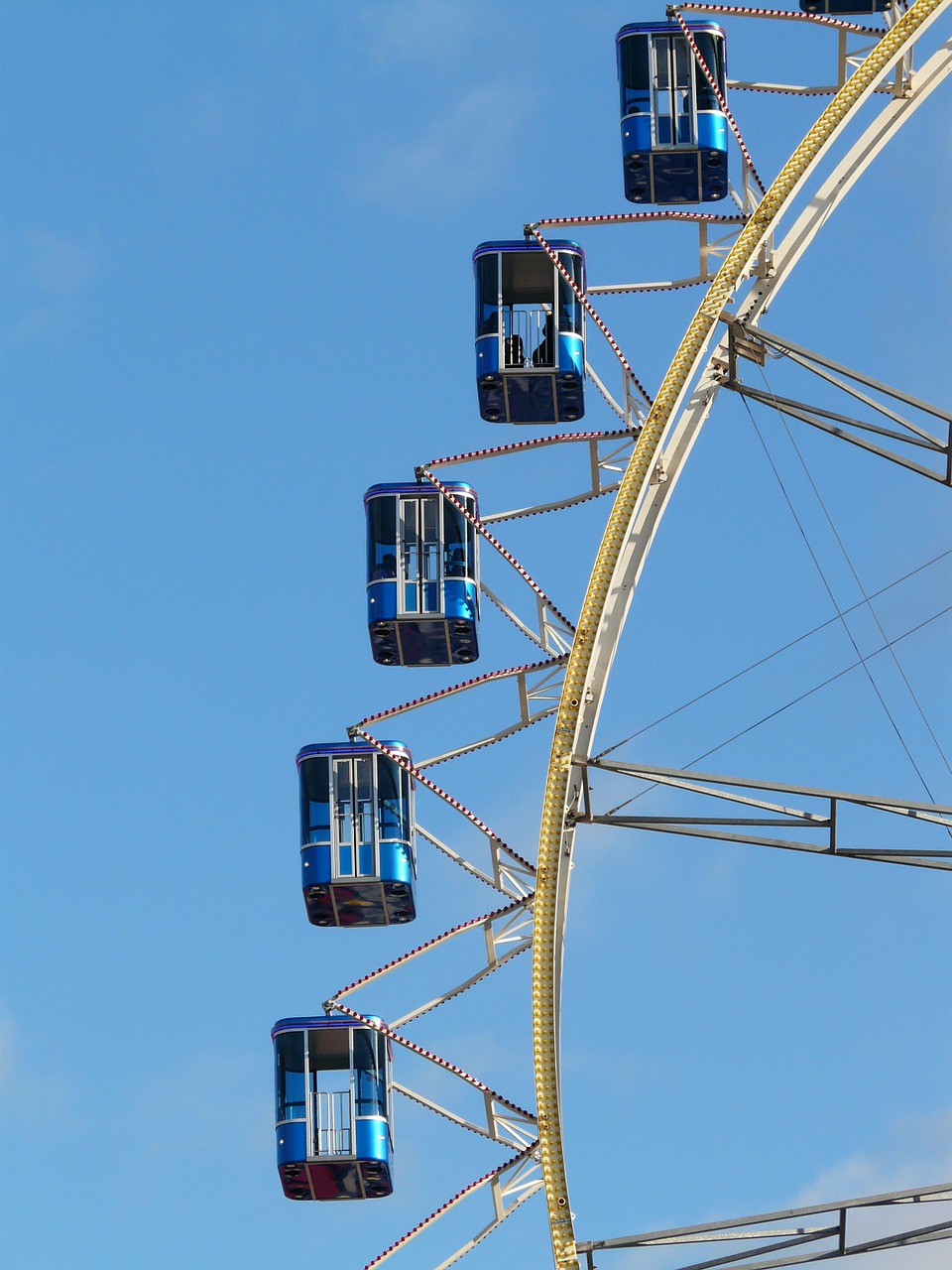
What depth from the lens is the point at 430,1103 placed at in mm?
30219

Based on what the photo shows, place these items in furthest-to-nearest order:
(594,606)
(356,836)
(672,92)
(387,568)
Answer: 1. (387,568)
2. (672,92)
3. (356,836)
4. (594,606)

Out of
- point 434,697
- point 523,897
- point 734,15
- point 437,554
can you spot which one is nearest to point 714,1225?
point 523,897

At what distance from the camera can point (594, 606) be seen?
89.2 feet

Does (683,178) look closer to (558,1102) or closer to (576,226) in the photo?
(576,226)

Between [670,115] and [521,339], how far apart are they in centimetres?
271

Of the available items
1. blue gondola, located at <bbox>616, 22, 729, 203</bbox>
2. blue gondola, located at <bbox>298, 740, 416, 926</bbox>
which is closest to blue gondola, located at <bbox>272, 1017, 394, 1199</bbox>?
blue gondola, located at <bbox>298, 740, 416, 926</bbox>

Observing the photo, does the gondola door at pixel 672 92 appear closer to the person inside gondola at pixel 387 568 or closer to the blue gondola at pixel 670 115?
the blue gondola at pixel 670 115

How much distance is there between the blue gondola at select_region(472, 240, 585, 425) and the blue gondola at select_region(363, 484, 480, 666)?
120 cm

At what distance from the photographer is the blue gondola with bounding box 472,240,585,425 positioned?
31.6 metres

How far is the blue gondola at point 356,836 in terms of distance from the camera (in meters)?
31.0

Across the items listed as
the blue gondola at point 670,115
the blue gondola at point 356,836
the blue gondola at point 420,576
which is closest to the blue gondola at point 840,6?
the blue gondola at point 670,115

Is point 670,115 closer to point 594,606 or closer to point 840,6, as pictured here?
point 840,6

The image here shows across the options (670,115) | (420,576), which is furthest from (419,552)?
(670,115)

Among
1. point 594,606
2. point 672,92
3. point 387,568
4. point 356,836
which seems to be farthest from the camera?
point 387,568
